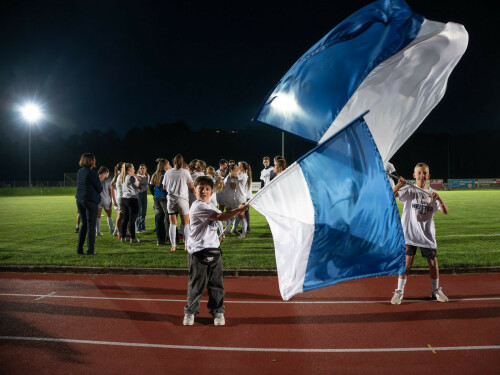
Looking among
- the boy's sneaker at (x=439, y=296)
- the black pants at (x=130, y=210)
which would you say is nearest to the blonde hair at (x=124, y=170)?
the black pants at (x=130, y=210)

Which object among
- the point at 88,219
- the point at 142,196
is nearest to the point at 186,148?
the point at 142,196

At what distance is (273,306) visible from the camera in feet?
18.8

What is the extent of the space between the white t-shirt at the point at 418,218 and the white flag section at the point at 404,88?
46.9 inches

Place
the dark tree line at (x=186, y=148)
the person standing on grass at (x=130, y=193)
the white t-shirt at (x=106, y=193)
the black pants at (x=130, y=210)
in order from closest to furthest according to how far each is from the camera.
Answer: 1. the person standing on grass at (x=130, y=193)
2. the black pants at (x=130, y=210)
3. the white t-shirt at (x=106, y=193)
4. the dark tree line at (x=186, y=148)

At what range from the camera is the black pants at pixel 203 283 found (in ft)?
16.1

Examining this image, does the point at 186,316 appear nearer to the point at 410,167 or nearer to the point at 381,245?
Result: the point at 381,245

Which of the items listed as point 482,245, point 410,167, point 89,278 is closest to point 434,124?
point 410,167

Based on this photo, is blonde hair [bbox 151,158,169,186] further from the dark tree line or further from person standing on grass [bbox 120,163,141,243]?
the dark tree line

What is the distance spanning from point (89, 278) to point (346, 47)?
19.7ft

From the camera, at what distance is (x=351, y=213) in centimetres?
399

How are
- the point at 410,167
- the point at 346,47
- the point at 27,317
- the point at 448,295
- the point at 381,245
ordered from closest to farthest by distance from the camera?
the point at 381,245, the point at 346,47, the point at 27,317, the point at 448,295, the point at 410,167

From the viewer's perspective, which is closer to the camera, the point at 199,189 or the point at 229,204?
the point at 199,189

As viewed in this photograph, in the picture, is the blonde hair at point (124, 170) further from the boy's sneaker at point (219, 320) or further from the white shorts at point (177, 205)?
the boy's sneaker at point (219, 320)

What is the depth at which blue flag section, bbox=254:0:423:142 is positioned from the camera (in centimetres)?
447
